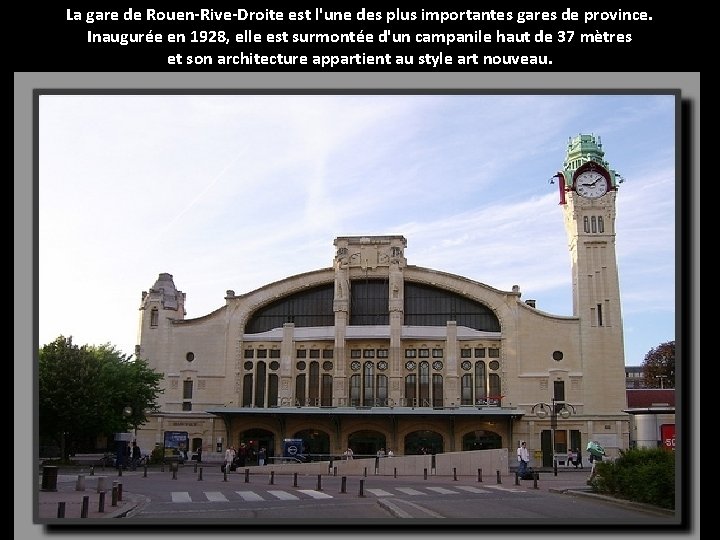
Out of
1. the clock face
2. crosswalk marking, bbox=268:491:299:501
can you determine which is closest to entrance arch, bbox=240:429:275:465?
the clock face

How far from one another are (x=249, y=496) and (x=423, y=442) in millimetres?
33660

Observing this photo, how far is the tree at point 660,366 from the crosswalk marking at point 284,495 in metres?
56.0

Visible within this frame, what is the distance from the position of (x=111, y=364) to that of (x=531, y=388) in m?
29.4

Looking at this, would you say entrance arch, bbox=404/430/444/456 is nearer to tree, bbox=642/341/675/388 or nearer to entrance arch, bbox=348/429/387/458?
entrance arch, bbox=348/429/387/458

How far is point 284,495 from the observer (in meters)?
26.6

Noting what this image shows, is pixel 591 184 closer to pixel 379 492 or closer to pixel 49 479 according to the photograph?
pixel 379 492

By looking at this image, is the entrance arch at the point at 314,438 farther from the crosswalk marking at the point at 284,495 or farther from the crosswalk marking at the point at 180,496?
the crosswalk marking at the point at 180,496

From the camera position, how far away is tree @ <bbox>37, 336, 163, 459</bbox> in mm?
45688

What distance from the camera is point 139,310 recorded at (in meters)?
63.4

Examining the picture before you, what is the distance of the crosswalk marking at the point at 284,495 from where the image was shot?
82.4 feet

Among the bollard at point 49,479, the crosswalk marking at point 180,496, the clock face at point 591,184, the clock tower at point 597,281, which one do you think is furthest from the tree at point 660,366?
the bollard at point 49,479
